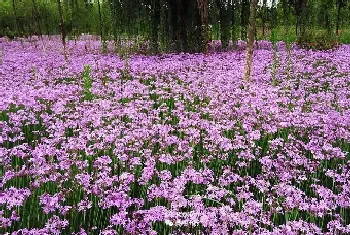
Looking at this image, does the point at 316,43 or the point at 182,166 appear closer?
the point at 182,166

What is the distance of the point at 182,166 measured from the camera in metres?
5.93

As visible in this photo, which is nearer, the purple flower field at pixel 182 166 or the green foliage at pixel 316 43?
the purple flower field at pixel 182 166

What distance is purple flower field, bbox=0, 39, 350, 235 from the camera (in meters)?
4.03

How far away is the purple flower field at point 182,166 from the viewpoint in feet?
13.2

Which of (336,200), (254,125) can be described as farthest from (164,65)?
(336,200)

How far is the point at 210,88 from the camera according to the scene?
34.7 feet

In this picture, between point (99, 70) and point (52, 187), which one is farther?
point (99, 70)

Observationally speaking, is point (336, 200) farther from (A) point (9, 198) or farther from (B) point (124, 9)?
(B) point (124, 9)

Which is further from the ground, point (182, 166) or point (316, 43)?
point (316, 43)

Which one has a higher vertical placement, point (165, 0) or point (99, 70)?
point (165, 0)

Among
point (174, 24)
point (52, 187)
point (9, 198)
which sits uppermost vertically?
point (174, 24)

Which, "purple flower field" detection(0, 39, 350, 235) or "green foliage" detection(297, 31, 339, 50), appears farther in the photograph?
"green foliage" detection(297, 31, 339, 50)

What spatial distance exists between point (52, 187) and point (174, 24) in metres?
18.3

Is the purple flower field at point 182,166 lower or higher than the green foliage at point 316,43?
lower
